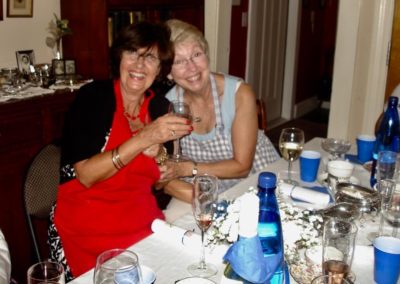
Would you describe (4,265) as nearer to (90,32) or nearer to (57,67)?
(57,67)

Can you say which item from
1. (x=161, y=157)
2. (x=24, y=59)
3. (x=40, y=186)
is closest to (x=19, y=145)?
(x=24, y=59)

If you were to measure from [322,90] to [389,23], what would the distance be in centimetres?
294

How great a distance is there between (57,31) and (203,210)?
202 cm

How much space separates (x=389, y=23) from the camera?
3566mm

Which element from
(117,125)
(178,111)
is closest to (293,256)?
(178,111)

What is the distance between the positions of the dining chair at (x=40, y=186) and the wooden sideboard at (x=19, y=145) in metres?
0.54

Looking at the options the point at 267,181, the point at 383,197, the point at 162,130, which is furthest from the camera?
the point at 162,130

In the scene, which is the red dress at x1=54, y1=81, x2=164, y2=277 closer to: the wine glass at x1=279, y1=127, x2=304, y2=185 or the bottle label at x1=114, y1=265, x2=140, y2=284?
the wine glass at x1=279, y1=127, x2=304, y2=185

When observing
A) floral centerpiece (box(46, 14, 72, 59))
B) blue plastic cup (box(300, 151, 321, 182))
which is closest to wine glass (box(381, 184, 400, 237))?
blue plastic cup (box(300, 151, 321, 182))

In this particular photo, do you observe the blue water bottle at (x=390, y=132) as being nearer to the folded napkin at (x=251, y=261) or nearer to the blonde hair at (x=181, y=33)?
the blonde hair at (x=181, y=33)

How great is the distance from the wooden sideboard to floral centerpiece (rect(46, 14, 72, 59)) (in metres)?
0.47

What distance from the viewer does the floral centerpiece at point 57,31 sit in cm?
286

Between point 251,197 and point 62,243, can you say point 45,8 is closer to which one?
point 62,243

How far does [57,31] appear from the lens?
9.42 feet
